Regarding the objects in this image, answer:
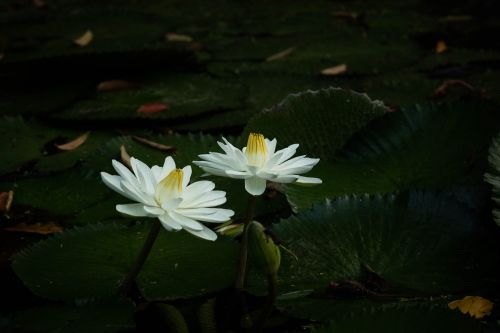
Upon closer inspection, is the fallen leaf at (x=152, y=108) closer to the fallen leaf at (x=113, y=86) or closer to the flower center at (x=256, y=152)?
the fallen leaf at (x=113, y=86)

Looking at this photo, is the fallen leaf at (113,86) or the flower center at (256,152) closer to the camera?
the flower center at (256,152)

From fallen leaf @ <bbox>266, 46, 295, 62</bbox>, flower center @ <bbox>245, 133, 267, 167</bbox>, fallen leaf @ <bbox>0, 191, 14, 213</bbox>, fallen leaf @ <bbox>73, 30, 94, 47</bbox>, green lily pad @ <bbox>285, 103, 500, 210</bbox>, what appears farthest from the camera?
fallen leaf @ <bbox>73, 30, 94, 47</bbox>

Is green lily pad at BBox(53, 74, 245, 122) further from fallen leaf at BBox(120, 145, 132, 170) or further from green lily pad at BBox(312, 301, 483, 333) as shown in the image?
green lily pad at BBox(312, 301, 483, 333)

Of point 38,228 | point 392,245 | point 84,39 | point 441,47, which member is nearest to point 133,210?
point 392,245

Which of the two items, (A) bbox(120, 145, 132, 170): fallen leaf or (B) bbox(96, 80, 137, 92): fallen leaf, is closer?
(A) bbox(120, 145, 132, 170): fallen leaf

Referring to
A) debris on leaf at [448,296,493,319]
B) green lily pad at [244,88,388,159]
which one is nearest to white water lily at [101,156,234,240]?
debris on leaf at [448,296,493,319]

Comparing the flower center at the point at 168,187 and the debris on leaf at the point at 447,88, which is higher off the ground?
the flower center at the point at 168,187

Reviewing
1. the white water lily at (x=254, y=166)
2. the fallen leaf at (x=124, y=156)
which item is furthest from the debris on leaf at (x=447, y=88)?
the white water lily at (x=254, y=166)
